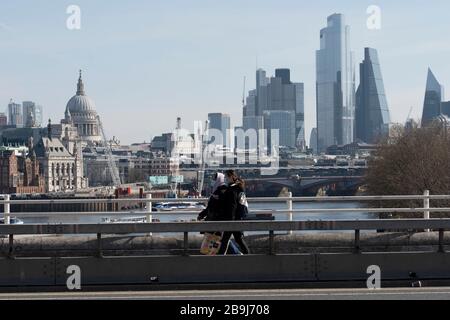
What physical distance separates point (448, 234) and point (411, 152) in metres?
56.9

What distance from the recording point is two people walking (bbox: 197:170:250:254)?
14.9 meters

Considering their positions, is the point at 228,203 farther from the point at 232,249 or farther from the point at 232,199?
the point at 232,249

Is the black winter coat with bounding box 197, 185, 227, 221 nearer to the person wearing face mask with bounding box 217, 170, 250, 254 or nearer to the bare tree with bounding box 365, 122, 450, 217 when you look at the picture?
the person wearing face mask with bounding box 217, 170, 250, 254

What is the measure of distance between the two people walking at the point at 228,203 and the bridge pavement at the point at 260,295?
1.03m

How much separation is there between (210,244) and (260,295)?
1519 mm

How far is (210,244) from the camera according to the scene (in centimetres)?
1472

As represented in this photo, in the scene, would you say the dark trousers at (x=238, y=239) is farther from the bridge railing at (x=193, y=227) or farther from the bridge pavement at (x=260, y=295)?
the bridge pavement at (x=260, y=295)

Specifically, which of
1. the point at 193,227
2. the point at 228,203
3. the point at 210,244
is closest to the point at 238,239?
the point at 210,244

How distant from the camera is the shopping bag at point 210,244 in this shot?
48.2 feet

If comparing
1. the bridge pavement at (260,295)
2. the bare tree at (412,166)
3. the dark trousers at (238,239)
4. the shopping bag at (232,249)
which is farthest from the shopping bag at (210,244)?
the bare tree at (412,166)

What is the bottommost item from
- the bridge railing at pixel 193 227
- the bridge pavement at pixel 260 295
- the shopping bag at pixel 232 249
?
the bridge pavement at pixel 260 295

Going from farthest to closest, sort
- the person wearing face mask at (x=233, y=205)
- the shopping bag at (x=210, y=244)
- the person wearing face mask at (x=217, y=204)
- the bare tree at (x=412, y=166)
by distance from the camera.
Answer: the bare tree at (x=412, y=166), the person wearing face mask at (x=217, y=204), the person wearing face mask at (x=233, y=205), the shopping bag at (x=210, y=244)

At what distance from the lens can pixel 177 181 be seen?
199 metres
